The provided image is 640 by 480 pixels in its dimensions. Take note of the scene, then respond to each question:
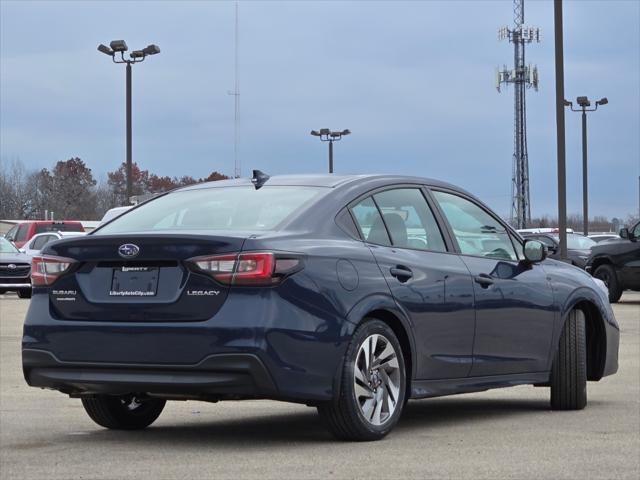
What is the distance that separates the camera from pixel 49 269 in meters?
8.20

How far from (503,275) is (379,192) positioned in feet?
3.93

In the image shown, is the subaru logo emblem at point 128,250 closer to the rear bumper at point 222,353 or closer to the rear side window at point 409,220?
the rear bumper at point 222,353

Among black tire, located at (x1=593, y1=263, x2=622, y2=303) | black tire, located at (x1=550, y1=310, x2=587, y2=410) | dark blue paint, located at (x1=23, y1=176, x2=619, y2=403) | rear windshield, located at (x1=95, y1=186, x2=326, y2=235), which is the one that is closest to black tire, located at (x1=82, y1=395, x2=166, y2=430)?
dark blue paint, located at (x1=23, y1=176, x2=619, y2=403)

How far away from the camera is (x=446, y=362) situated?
886 centimetres

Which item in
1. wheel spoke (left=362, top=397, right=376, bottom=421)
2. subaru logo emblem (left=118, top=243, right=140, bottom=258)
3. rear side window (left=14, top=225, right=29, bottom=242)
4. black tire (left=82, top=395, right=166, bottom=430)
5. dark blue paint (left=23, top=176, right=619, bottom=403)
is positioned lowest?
black tire (left=82, top=395, right=166, bottom=430)

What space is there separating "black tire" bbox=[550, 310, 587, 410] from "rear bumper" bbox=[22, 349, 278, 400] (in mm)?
3164

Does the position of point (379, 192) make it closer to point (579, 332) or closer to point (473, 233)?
point (473, 233)

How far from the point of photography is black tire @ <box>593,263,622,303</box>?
29359mm

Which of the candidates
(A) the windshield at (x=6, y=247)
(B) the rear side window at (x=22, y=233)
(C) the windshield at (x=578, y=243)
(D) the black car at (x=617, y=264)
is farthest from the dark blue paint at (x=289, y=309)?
(B) the rear side window at (x=22, y=233)

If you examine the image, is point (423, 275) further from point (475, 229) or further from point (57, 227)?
point (57, 227)

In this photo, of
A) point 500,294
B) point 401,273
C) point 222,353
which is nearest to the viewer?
point 222,353

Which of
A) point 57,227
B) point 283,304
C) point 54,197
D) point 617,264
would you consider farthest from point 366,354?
point 54,197

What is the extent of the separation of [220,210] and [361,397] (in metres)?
1.38

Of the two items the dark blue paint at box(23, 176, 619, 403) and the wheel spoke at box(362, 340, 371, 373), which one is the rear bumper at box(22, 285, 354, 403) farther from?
the wheel spoke at box(362, 340, 371, 373)
